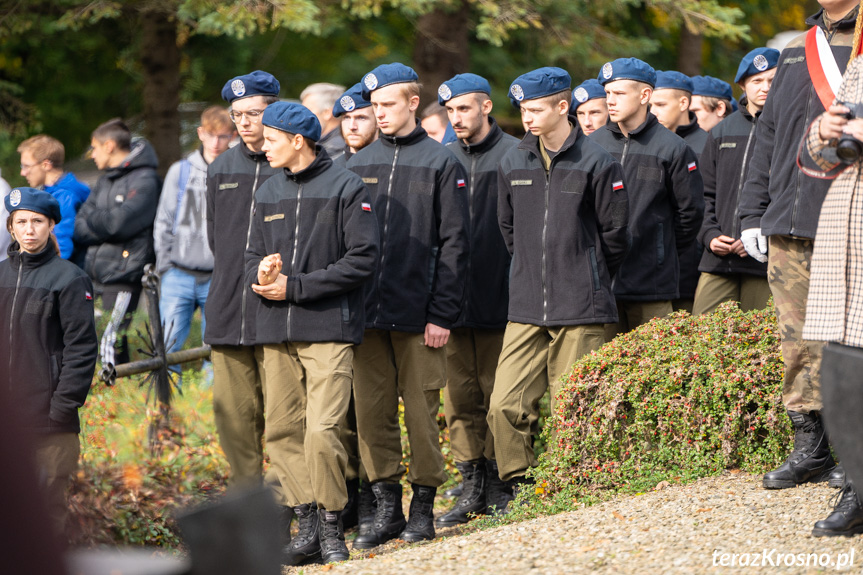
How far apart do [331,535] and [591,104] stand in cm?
407

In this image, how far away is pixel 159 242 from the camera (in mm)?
8906

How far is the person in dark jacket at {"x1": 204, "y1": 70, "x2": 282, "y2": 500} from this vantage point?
6.40 metres

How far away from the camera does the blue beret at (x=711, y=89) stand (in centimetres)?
897

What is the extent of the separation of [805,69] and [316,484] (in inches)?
125

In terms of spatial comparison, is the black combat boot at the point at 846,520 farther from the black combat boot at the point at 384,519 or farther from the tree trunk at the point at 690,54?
the tree trunk at the point at 690,54

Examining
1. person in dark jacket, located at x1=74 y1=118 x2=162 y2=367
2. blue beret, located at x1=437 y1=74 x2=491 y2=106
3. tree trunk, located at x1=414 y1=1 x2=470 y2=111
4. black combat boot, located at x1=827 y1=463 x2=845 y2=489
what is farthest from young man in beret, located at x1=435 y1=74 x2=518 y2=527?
tree trunk, located at x1=414 y1=1 x2=470 y2=111

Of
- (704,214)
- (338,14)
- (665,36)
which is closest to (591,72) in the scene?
(338,14)

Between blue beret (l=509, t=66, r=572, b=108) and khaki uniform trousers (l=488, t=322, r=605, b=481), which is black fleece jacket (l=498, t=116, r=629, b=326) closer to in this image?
khaki uniform trousers (l=488, t=322, r=605, b=481)

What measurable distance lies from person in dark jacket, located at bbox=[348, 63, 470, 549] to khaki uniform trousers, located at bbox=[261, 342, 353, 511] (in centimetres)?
60

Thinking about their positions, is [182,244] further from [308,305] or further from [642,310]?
[642,310]

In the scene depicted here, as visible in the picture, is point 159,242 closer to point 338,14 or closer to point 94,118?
point 338,14

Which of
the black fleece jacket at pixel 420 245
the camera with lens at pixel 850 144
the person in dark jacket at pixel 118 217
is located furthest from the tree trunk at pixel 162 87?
the camera with lens at pixel 850 144

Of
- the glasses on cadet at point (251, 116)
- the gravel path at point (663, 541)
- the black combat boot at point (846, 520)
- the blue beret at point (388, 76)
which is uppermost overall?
the blue beret at point (388, 76)

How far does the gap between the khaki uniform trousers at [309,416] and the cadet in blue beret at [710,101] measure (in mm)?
4553
